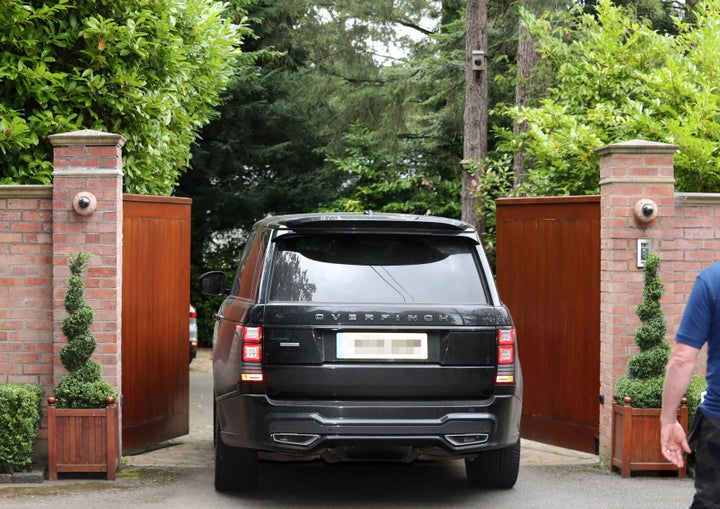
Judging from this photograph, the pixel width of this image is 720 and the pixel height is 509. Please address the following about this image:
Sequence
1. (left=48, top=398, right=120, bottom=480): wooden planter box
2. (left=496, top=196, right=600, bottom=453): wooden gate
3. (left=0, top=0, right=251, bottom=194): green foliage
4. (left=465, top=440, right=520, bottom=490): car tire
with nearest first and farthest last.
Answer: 1. (left=465, top=440, right=520, bottom=490): car tire
2. (left=48, top=398, right=120, bottom=480): wooden planter box
3. (left=496, top=196, right=600, bottom=453): wooden gate
4. (left=0, top=0, right=251, bottom=194): green foliage

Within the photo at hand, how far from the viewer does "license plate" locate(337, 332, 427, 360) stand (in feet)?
18.8

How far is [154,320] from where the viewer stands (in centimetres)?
827

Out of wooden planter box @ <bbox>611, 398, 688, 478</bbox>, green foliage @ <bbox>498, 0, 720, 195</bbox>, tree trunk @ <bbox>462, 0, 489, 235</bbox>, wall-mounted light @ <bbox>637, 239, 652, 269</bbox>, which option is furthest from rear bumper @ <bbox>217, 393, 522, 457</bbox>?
tree trunk @ <bbox>462, 0, 489, 235</bbox>

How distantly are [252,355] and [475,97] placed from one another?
9.66 m

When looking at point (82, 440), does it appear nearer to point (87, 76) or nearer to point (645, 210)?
point (87, 76)

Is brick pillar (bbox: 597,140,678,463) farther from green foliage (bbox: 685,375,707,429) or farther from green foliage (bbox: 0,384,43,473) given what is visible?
green foliage (bbox: 0,384,43,473)

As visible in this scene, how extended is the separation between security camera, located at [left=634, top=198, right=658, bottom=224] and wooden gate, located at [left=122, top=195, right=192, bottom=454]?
12.2 ft

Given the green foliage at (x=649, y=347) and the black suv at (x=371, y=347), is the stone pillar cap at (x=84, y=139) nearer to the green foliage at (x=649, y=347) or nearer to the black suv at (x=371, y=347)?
the black suv at (x=371, y=347)

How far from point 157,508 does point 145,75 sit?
14.4 ft

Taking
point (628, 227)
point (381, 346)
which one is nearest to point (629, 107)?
point (628, 227)

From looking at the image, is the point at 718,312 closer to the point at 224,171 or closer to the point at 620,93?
the point at 620,93

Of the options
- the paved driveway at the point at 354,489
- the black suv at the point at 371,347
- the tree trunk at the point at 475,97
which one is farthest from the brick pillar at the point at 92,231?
the tree trunk at the point at 475,97

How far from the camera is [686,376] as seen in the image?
12.7 feet

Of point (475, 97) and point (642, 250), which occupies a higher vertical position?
→ point (475, 97)
